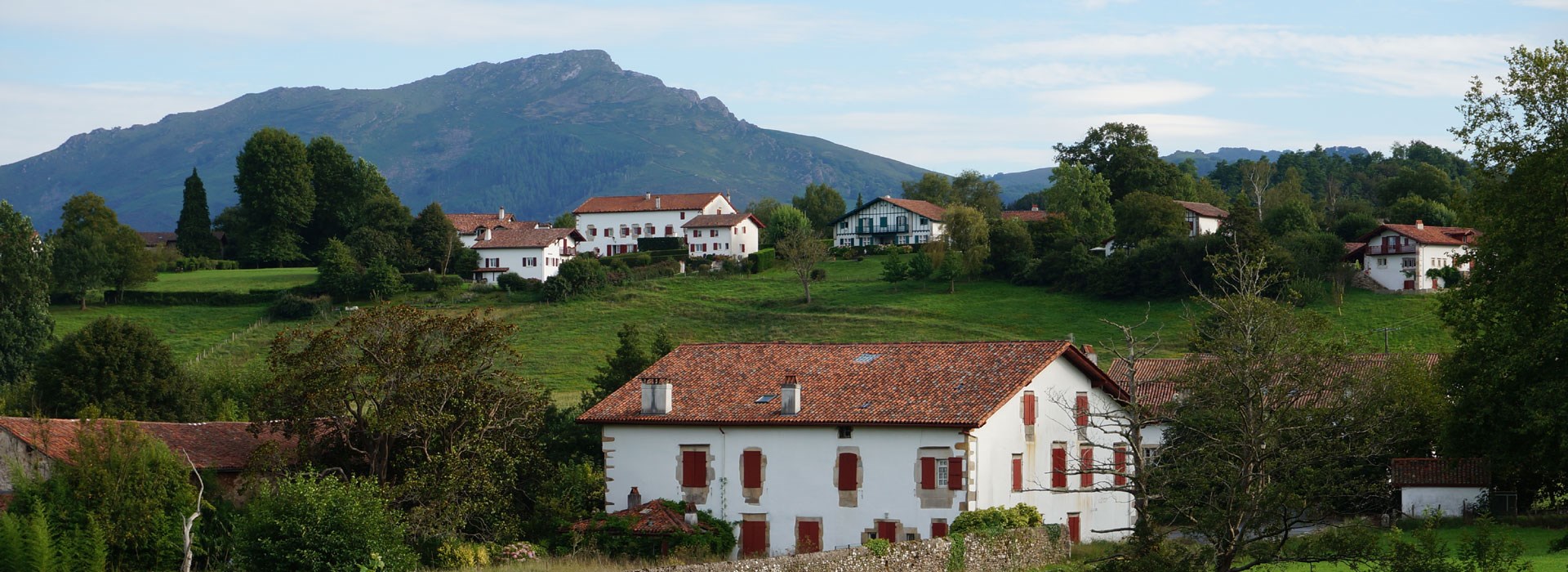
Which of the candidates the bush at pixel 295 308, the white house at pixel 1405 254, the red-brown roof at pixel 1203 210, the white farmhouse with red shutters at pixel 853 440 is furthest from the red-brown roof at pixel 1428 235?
the bush at pixel 295 308

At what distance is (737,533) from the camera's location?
38844 millimetres

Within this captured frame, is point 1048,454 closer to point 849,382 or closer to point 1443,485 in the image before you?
point 849,382

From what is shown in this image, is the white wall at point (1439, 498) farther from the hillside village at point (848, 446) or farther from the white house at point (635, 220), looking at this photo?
the white house at point (635, 220)

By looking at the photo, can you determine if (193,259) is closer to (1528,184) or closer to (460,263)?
(460,263)

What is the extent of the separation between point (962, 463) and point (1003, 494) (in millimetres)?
2694

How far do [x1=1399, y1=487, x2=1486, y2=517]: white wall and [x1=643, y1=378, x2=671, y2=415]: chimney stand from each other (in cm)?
2242

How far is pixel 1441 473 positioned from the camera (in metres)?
45.3

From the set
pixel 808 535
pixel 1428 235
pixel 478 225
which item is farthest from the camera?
pixel 478 225

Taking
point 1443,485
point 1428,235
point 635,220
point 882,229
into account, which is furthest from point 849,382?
point 635,220

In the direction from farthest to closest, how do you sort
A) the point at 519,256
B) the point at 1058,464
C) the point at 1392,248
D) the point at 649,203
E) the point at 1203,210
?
the point at 649,203 < the point at 1203,210 < the point at 519,256 < the point at 1392,248 < the point at 1058,464

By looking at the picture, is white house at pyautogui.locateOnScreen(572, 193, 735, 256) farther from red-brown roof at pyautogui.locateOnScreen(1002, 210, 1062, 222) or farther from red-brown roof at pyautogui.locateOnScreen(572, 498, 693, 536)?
red-brown roof at pyautogui.locateOnScreen(572, 498, 693, 536)

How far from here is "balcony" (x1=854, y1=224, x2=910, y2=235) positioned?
422 feet

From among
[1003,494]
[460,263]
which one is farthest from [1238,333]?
[460,263]

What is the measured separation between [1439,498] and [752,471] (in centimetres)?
2163
